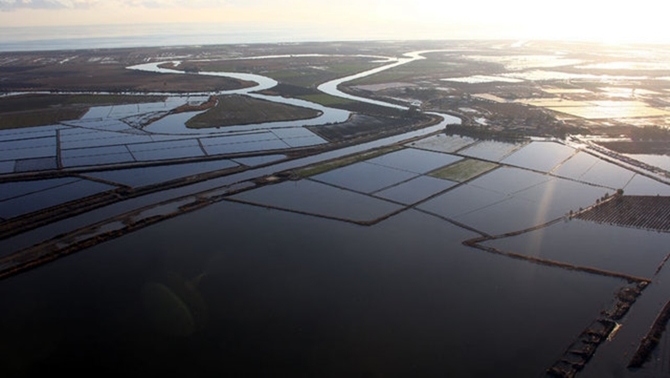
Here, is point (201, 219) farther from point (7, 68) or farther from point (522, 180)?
point (7, 68)

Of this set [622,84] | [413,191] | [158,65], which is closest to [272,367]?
[413,191]

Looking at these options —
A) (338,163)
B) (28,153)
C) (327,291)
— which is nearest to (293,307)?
(327,291)

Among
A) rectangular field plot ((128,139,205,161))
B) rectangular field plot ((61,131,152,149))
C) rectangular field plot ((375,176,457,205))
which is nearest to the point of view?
rectangular field plot ((375,176,457,205))

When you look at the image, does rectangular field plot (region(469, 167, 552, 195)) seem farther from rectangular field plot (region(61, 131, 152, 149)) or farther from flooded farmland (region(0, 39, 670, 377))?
rectangular field plot (region(61, 131, 152, 149))

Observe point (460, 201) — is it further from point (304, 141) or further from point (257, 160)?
Answer: point (304, 141)

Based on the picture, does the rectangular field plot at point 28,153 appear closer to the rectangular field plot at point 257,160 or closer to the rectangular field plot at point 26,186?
the rectangular field plot at point 26,186

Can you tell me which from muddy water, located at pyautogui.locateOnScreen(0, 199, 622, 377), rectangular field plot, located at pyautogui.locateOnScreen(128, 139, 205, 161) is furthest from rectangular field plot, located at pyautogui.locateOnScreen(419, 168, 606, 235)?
rectangular field plot, located at pyautogui.locateOnScreen(128, 139, 205, 161)
